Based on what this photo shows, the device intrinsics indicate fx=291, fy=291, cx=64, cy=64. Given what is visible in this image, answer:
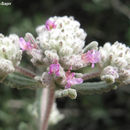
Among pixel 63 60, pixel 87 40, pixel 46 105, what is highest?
pixel 87 40

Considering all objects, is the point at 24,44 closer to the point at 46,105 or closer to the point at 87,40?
the point at 46,105

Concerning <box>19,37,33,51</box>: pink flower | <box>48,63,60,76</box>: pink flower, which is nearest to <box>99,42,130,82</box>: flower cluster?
<box>48,63,60,76</box>: pink flower

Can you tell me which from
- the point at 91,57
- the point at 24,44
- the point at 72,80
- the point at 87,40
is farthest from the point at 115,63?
the point at 87,40

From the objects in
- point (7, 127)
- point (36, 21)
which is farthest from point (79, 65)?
point (36, 21)

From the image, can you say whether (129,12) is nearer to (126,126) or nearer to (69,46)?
(126,126)

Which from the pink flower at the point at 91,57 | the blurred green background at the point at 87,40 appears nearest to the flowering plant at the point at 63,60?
the pink flower at the point at 91,57

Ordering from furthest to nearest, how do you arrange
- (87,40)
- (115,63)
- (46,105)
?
(87,40), (46,105), (115,63)

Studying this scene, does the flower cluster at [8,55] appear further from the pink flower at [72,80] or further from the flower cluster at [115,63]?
the flower cluster at [115,63]
